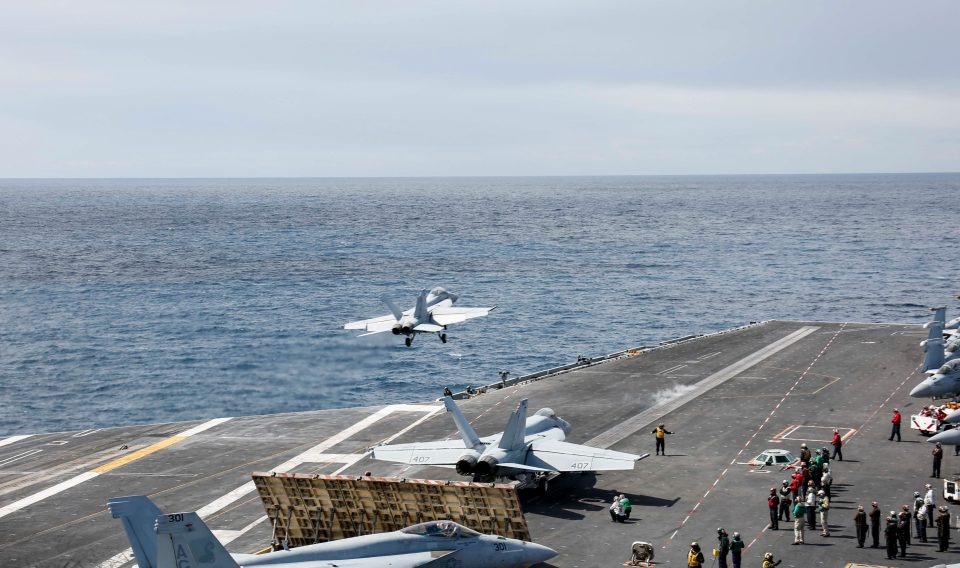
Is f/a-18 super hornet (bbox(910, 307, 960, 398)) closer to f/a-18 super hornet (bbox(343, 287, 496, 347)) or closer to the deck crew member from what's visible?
the deck crew member

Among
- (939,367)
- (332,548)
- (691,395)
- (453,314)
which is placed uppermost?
(453,314)

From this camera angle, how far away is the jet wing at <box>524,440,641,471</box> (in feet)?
145

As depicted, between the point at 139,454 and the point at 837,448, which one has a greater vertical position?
the point at 837,448

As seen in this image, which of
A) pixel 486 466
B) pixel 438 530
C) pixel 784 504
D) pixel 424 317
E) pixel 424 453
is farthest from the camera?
pixel 424 317

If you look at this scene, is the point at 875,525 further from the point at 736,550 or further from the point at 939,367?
the point at 939,367

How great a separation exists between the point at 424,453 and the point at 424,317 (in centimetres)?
3056

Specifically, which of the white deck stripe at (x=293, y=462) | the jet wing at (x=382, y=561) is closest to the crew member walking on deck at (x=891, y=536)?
the jet wing at (x=382, y=561)

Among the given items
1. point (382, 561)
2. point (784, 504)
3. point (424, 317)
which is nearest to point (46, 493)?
point (382, 561)

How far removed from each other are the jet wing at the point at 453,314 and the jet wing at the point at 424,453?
3030 centimetres

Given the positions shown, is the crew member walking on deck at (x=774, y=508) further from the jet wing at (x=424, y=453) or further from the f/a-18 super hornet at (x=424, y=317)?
the f/a-18 super hornet at (x=424, y=317)

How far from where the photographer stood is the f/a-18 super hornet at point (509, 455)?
142 feet

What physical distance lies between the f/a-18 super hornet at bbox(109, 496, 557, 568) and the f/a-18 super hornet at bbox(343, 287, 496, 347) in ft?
132

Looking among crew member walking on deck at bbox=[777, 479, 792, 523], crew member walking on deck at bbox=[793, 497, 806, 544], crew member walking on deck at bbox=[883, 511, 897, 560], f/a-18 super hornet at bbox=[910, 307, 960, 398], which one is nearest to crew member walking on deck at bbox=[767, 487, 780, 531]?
crew member walking on deck at bbox=[777, 479, 792, 523]

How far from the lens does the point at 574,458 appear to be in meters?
44.9
